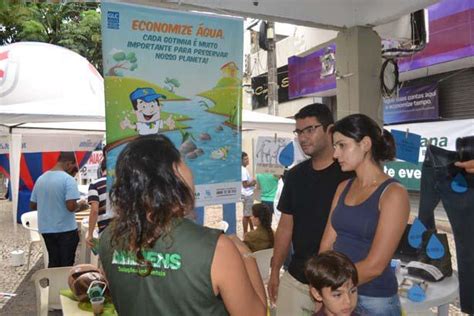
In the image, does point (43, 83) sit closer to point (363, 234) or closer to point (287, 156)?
point (287, 156)

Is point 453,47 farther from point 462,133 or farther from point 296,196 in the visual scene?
point 296,196

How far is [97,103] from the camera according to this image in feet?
18.5

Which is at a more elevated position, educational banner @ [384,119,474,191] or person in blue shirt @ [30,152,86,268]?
educational banner @ [384,119,474,191]

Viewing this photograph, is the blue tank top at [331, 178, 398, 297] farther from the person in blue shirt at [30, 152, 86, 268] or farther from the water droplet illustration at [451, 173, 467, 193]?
the person in blue shirt at [30, 152, 86, 268]

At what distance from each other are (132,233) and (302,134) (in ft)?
4.89

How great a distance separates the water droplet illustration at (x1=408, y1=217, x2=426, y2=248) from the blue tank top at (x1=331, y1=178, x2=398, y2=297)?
1297 mm

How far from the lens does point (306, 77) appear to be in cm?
1216

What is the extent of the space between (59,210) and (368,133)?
4.17m

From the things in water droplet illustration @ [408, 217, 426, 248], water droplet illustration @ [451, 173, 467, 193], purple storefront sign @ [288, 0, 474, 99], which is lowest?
water droplet illustration @ [408, 217, 426, 248]

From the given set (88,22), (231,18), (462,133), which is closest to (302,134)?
(231,18)

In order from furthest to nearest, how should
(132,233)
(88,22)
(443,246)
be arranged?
(88,22)
(443,246)
(132,233)

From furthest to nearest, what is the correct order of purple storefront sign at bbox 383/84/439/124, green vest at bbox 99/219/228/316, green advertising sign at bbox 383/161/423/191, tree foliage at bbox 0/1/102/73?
tree foliage at bbox 0/1/102/73, purple storefront sign at bbox 383/84/439/124, green advertising sign at bbox 383/161/423/191, green vest at bbox 99/219/228/316

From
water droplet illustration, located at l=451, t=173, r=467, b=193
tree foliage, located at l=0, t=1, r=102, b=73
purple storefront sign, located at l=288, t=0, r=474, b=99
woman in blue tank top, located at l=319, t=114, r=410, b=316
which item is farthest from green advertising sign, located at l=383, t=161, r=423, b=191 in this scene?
tree foliage, located at l=0, t=1, r=102, b=73

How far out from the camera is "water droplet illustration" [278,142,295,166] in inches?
187
